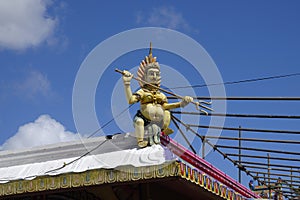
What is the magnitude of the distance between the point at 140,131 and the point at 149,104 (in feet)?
2.18

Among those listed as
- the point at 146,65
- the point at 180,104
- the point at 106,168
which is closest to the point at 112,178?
the point at 106,168

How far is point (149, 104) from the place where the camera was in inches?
443

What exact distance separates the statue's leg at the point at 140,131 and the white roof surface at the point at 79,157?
0.15 metres

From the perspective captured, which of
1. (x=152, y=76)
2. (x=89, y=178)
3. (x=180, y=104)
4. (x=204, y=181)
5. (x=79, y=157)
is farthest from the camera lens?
(x=152, y=76)

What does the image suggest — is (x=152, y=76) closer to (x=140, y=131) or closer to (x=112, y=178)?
(x=140, y=131)

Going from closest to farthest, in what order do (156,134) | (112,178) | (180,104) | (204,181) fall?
(112,178), (204,181), (156,134), (180,104)

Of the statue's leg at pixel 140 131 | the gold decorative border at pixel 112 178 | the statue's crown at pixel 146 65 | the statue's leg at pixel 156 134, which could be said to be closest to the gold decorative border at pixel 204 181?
the gold decorative border at pixel 112 178

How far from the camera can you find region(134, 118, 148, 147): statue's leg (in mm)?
10680

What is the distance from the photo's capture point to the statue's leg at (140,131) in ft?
35.0

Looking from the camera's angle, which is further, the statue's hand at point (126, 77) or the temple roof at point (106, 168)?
the statue's hand at point (126, 77)

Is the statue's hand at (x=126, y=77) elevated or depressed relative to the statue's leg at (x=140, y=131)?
elevated

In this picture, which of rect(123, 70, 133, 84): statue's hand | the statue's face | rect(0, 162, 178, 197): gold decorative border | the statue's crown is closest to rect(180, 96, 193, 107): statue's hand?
the statue's face

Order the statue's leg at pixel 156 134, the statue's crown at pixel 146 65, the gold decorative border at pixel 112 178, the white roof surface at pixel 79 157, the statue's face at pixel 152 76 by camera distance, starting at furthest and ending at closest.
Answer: the statue's crown at pixel 146 65 < the statue's face at pixel 152 76 < the statue's leg at pixel 156 134 < the white roof surface at pixel 79 157 < the gold decorative border at pixel 112 178

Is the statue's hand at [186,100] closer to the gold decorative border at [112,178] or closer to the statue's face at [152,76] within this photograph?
the statue's face at [152,76]
